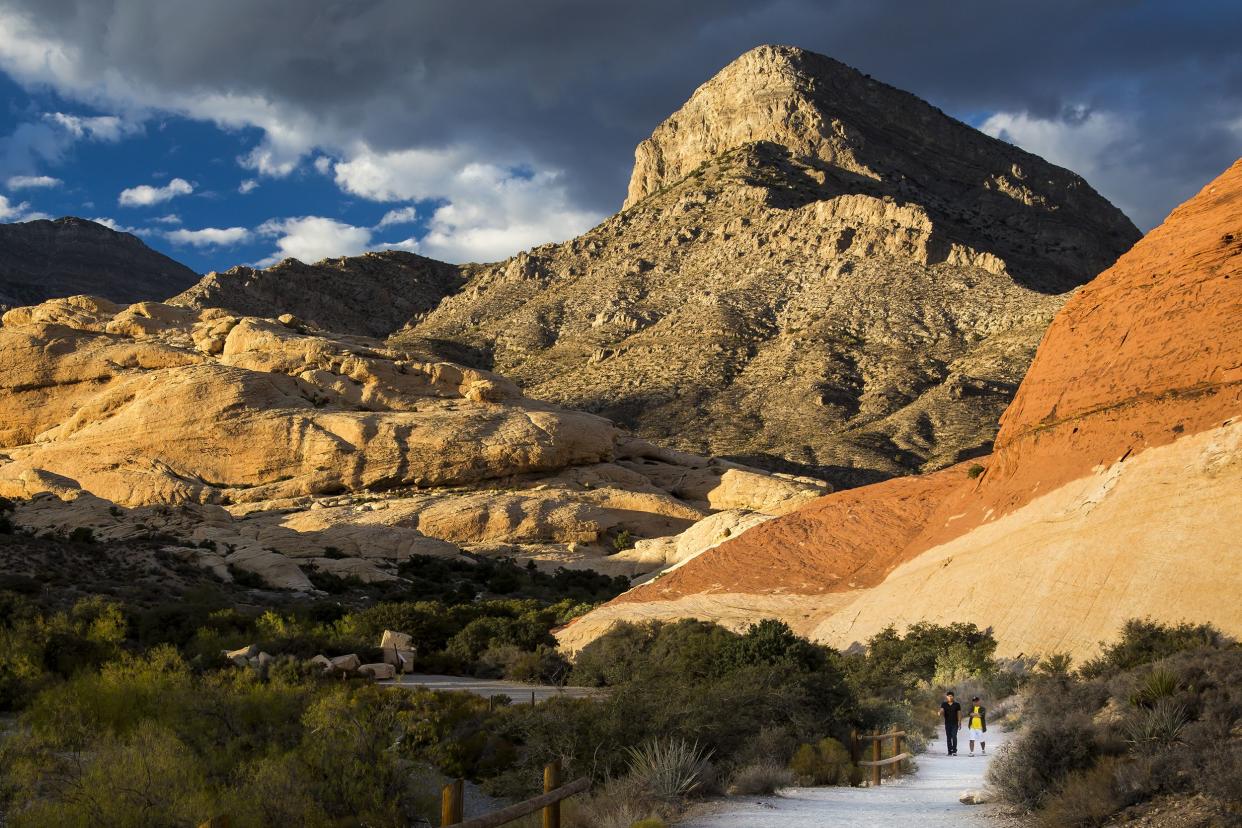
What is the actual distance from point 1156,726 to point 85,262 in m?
193

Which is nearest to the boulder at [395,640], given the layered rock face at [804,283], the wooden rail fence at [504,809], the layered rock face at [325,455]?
the layered rock face at [325,455]

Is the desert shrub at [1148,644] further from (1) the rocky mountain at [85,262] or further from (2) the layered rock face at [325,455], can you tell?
(1) the rocky mountain at [85,262]

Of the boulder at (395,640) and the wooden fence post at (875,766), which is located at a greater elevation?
the boulder at (395,640)

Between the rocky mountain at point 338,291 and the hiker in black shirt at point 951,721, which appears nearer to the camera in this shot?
the hiker in black shirt at point 951,721

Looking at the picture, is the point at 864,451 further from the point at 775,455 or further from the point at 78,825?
the point at 78,825

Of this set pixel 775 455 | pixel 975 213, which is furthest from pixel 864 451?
pixel 975 213

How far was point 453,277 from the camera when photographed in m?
128

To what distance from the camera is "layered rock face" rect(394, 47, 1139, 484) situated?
70.4m

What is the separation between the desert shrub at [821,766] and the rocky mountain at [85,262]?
15904 centimetres

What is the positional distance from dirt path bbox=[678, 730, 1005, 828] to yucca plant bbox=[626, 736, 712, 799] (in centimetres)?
35

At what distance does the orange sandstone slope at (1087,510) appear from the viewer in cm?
1794

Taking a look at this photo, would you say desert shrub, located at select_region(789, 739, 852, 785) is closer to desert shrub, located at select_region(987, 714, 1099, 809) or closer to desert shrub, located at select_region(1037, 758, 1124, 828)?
desert shrub, located at select_region(987, 714, 1099, 809)

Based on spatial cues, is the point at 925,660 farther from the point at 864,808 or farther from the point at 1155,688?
the point at 864,808

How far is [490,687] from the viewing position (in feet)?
72.7
